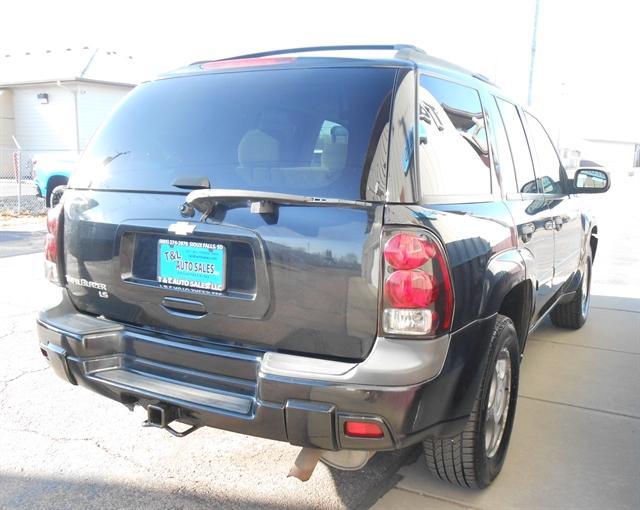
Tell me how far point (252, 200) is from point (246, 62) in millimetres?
827

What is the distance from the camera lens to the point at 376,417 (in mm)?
2186

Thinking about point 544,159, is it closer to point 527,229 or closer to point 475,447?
point 527,229

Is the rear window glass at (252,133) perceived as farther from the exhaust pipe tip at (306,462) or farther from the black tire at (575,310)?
the black tire at (575,310)

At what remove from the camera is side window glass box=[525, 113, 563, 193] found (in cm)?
414

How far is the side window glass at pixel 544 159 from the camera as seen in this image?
4.14 meters

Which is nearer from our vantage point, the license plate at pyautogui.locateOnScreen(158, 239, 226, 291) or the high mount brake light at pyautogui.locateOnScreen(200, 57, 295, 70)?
the license plate at pyautogui.locateOnScreen(158, 239, 226, 291)

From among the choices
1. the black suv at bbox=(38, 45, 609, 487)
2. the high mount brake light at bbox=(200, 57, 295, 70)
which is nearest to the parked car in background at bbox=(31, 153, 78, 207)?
the black suv at bbox=(38, 45, 609, 487)

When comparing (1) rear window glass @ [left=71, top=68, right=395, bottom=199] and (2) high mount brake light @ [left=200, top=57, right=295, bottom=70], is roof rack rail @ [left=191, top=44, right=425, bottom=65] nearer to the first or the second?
(2) high mount brake light @ [left=200, top=57, right=295, bottom=70]

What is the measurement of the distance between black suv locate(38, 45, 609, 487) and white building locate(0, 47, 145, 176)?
22.5m

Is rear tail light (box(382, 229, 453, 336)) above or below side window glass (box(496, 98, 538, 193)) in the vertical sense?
below

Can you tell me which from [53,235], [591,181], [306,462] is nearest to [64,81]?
[591,181]

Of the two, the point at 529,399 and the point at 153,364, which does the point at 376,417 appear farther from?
the point at 529,399

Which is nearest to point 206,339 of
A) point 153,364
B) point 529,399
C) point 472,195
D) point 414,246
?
point 153,364

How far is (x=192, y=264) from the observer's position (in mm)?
2488
